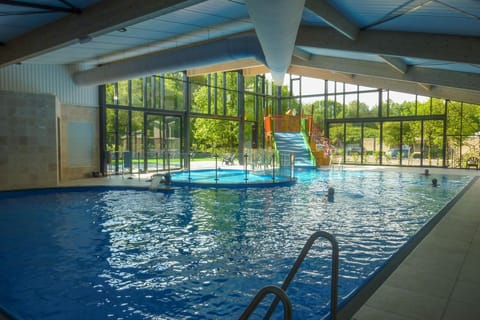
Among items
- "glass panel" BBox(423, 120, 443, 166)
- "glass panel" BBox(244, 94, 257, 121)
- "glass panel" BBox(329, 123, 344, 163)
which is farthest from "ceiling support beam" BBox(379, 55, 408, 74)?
"glass panel" BBox(244, 94, 257, 121)

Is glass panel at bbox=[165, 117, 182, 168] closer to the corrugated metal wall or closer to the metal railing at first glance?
the metal railing

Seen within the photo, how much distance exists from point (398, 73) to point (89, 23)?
10.7 meters

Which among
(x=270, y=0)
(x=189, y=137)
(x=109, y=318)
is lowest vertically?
(x=109, y=318)

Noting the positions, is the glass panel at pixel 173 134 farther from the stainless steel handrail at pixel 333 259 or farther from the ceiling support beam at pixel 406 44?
the stainless steel handrail at pixel 333 259

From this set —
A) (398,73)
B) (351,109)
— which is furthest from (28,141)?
(351,109)

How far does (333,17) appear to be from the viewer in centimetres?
754

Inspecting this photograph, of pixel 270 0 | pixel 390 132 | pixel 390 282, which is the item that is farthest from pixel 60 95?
pixel 390 132

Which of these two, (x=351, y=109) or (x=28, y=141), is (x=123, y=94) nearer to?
(x=28, y=141)

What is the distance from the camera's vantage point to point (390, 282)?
12.4ft

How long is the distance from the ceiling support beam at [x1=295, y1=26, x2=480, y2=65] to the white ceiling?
0.06 feet

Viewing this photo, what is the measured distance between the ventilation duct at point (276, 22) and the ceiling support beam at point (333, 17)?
0.85 m

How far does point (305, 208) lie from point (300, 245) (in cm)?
306

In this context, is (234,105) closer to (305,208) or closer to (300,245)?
(305,208)

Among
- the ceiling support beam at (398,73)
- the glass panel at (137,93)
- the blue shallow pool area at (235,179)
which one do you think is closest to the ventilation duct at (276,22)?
the blue shallow pool area at (235,179)
